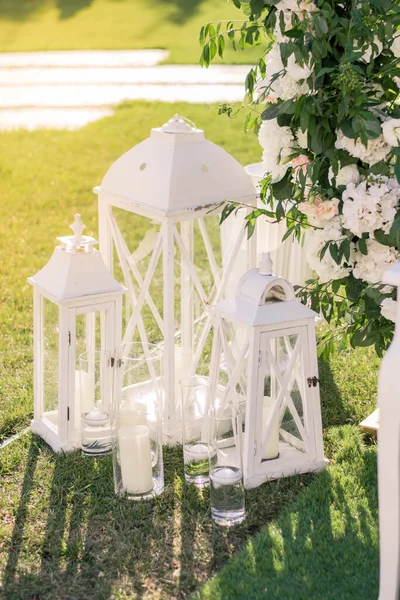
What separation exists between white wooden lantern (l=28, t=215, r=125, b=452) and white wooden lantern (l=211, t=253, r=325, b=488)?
0.33m

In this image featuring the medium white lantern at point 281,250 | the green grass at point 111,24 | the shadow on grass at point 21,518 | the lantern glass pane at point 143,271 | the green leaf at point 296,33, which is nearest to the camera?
the shadow on grass at point 21,518

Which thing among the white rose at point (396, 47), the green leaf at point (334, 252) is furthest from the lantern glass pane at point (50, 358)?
the white rose at point (396, 47)

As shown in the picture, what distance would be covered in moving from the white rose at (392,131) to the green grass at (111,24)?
725cm

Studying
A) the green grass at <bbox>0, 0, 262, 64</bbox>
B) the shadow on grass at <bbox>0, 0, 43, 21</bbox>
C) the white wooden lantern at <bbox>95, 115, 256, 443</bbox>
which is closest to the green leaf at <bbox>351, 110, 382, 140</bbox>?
the white wooden lantern at <bbox>95, 115, 256, 443</bbox>

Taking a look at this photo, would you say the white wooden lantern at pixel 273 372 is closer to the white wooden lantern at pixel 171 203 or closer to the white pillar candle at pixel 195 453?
the white pillar candle at pixel 195 453

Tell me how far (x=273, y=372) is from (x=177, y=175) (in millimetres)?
607

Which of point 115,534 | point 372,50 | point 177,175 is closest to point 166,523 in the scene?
point 115,534

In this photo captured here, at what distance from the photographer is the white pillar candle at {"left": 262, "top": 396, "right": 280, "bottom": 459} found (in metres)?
2.41

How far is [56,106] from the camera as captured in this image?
8.05 meters

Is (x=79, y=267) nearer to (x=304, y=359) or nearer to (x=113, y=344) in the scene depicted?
(x=113, y=344)

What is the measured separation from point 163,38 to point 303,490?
7.91 meters

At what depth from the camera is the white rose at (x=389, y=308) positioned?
219 centimetres

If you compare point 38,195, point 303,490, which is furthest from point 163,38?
point 303,490

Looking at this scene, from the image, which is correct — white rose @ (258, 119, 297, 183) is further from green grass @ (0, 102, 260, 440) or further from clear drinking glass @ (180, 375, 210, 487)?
green grass @ (0, 102, 260, 440)
